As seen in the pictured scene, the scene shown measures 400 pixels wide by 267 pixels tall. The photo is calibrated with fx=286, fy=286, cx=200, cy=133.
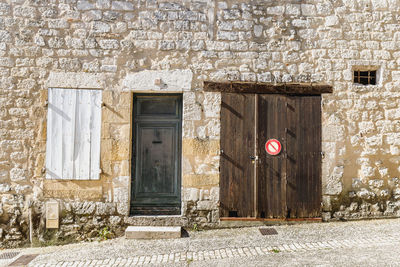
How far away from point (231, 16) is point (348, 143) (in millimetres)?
2608

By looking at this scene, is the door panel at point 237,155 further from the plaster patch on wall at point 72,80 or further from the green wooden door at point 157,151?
the plaster patch on wall at point 72,80

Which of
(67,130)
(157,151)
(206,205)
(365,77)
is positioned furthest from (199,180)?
(365,77)

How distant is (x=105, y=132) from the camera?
417 centimetres

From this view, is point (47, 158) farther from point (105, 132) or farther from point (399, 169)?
point (399, 169)

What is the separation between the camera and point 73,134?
4.13 metres

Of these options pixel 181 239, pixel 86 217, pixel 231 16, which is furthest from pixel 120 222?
pixel 231 16

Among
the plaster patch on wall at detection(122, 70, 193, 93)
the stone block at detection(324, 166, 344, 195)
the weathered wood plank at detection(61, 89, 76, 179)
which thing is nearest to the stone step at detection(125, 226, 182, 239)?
the weathered wood plank at detection(61, 89, 76, 179)

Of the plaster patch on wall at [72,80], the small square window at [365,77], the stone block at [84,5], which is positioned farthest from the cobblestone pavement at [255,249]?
the stone block at [84,5]

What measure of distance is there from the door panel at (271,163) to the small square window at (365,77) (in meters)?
1.26

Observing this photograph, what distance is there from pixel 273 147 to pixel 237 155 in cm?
55

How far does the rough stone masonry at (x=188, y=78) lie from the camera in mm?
4113

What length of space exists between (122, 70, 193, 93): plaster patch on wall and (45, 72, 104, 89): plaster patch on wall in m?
0.44

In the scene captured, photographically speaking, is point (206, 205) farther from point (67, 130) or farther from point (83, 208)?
point (67, 130)

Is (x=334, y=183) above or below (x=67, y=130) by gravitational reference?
below
